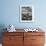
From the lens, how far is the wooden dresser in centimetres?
356

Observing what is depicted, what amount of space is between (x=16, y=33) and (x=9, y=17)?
0.74 meters

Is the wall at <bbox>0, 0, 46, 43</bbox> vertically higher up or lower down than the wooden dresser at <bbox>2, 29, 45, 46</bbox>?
higher up

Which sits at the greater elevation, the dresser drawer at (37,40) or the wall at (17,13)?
the wall at (17,13)

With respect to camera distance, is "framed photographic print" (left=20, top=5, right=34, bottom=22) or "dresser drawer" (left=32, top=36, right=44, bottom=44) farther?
"framed photographic print" (left=20, top=5, right=34, bottom=22)

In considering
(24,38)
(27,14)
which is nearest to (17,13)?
(27,14)

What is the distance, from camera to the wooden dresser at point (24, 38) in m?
3.56

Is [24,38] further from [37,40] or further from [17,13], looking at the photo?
[17,13]

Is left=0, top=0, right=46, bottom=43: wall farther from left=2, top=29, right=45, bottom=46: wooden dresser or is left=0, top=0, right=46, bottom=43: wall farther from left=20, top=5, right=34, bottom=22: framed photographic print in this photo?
left=2, top=29, right=45, bottom=46: wooden dresser

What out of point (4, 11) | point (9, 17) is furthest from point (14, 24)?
point (4, 11)

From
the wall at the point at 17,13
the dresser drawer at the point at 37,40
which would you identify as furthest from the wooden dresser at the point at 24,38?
the wall at the point at 17,13

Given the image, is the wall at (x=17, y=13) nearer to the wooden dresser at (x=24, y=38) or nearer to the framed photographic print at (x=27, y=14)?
the framed photographic print at (x=27, y=14)

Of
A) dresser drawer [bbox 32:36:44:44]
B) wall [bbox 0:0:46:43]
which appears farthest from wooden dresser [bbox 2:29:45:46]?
wall [bbox 0:0:46:43]

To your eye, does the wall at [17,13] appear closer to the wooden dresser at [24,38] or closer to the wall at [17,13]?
the wall at [17,13]

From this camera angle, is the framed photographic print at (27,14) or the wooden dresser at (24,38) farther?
the framed photographic print at (27,14)
